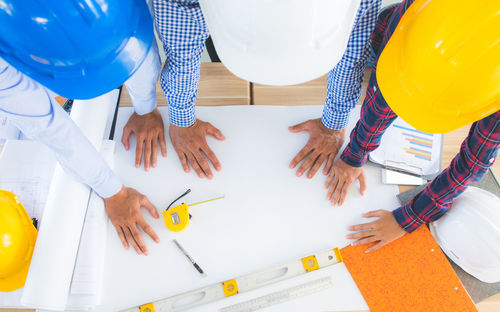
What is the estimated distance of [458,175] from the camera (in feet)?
2.62

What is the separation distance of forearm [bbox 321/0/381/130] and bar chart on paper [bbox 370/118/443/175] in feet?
0.47

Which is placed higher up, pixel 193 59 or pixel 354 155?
pixel 193 59

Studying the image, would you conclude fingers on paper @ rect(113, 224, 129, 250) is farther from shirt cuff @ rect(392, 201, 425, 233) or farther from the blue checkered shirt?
shirt cuff @ rect(392, 201, 425, 233)

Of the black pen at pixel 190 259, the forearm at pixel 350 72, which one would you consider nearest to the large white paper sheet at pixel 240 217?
the black pen at pixel 190 259

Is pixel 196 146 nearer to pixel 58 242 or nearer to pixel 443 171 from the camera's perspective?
pixel 58 242

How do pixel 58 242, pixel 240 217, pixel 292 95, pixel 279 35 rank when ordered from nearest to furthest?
1. pixel 279 35
2. pixel 58 242
3. pixel 240 217
4. pixel 292 95

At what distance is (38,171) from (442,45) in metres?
1.02

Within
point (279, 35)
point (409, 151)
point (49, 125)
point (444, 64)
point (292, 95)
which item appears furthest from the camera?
point (292, 95)

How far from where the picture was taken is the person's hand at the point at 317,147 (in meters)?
1.01

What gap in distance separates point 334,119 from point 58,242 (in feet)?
2.67

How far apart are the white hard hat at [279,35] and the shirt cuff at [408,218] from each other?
0.56 meters

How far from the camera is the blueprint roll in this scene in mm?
766

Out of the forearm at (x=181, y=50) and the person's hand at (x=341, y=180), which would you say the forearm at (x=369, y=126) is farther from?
the forearm at (x=181, y=50)

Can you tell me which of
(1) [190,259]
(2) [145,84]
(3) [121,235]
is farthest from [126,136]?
(1) [190,259]
